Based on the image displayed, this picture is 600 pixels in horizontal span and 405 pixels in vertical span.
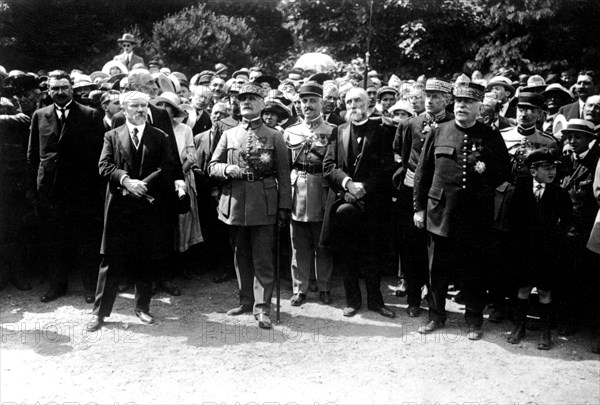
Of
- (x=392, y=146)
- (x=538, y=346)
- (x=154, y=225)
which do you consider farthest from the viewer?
(x=392, y=146)

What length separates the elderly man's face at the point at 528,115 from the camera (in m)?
6.24

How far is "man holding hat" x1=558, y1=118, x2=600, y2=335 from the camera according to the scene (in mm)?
6023

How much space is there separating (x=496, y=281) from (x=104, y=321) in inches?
154

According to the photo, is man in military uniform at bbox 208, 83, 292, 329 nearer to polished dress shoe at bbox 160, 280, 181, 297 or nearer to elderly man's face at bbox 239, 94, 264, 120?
elderly man's face at bbox 239, 94, 264, 120

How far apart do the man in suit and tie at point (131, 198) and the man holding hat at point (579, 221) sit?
384cm

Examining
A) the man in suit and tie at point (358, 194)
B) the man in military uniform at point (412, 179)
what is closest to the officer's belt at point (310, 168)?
the man in suit and tie at point (358, 194)

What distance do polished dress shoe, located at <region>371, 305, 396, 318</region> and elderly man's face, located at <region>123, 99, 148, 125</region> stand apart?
3041 mm

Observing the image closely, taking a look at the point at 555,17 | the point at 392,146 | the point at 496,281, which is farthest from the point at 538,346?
the point at 555,17

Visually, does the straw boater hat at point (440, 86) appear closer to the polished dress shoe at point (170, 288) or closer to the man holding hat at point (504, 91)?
the man holding hat at point (504, 91)

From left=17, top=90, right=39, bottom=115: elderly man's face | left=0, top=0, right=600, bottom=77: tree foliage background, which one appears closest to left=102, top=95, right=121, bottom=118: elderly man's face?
left=17, top=90, right=39, bottom=115: elderly man's face

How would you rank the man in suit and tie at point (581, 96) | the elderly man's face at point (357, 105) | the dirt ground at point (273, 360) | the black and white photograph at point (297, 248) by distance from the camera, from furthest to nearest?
the man in suit and tie at point (581, 96) < the elderly man's face at point (357, 105) < the black and white photograph at point (297, 248) < the dirt ground at point (273, 360)

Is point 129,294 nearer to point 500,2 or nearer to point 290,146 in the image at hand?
point 290,146

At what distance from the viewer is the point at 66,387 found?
4.82 metres

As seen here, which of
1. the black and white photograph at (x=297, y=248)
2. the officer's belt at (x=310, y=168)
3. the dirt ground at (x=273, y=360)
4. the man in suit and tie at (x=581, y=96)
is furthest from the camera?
the man in suit and tie at (x=581, y=96)
